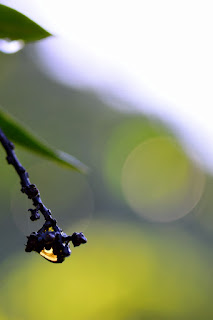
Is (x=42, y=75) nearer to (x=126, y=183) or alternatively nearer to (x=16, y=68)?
(x=16, y=68)

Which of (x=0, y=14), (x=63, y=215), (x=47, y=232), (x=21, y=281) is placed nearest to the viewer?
(x=47, y=232)

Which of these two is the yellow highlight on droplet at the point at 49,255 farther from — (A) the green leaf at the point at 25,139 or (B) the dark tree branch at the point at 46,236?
(A) the green leaf at the point at 25,139

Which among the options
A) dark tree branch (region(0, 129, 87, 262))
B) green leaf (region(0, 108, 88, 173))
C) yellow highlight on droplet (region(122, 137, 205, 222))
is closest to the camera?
dark tree branch (region(0, 129, 87, 262))

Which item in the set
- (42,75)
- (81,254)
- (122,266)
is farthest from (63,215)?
(42,75)

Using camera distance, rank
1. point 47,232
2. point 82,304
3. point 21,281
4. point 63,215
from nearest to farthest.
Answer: point 47,232
point 82,304
point 21,281
point 63,215

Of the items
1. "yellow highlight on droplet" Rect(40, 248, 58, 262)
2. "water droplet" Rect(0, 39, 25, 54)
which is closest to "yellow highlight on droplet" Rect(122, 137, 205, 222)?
"water droplet" Rect(0, 39, 25, 54)

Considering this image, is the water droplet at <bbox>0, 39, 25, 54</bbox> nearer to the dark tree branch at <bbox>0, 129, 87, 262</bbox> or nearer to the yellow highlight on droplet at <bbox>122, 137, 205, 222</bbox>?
the dark tree branch at <bbox>0, 129, 87, 262</bbox>

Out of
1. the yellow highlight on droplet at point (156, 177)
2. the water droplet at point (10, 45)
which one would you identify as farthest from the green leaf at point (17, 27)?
the yellow highlight on droplet at point (156, 177)
